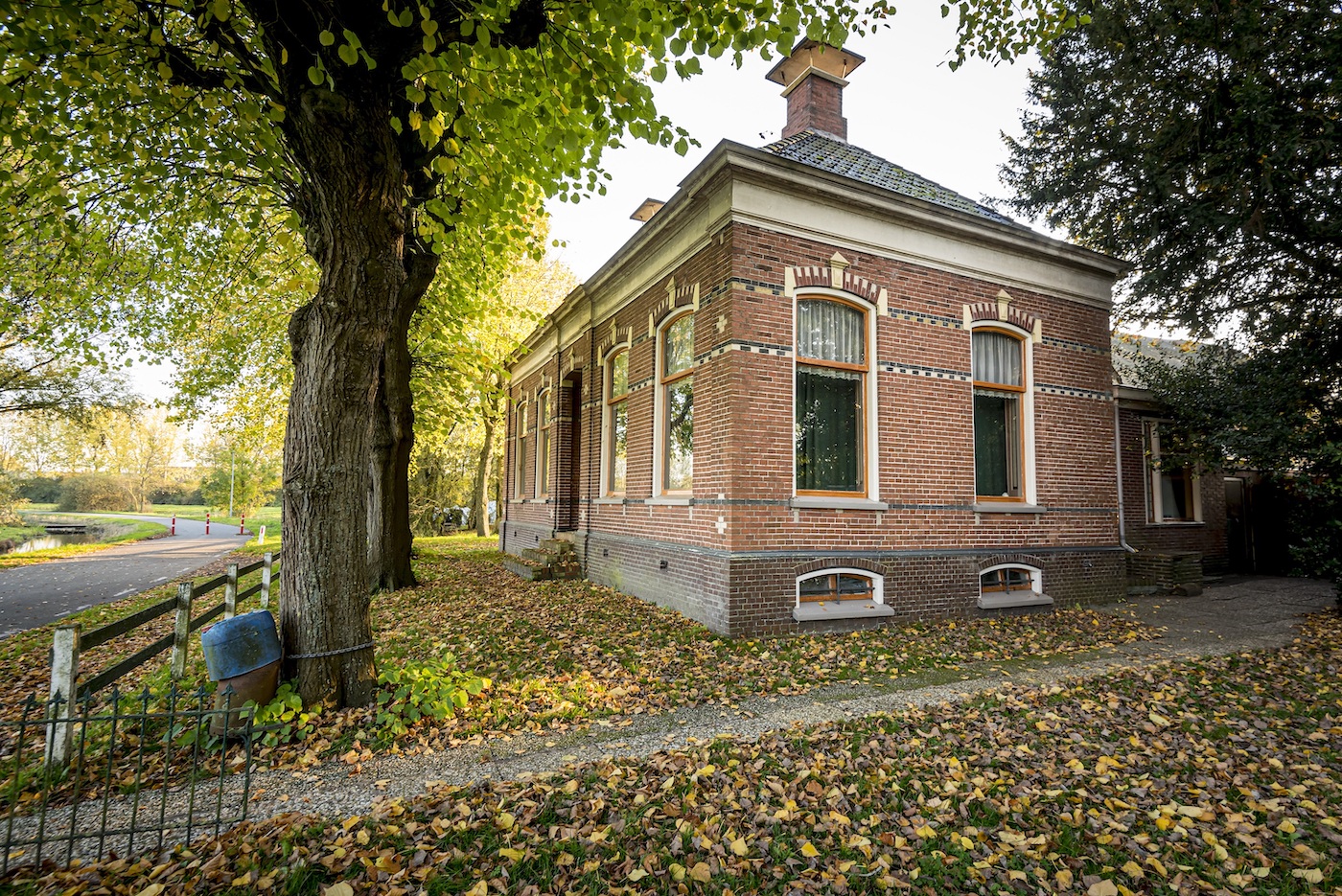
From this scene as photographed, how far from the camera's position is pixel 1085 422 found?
9.95 m

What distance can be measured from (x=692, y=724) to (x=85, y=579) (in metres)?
15.4

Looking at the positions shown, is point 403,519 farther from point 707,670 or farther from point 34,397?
point 34,397

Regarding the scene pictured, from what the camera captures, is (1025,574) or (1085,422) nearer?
(1025,574)

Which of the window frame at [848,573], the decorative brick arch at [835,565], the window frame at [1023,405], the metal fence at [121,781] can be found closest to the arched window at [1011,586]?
the window frame at [1023,405]

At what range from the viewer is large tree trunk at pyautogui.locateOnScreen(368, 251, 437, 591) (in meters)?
9.49

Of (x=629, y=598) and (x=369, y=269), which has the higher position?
(x=369, y=269)

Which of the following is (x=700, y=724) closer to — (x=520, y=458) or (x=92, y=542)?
(x=520, y=458)

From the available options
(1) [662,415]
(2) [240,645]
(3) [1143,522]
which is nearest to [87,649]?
(2) [240,645]

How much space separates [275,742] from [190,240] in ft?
26.0

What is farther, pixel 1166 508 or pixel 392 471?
pixel 1166 508

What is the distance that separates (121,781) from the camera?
3.75 m

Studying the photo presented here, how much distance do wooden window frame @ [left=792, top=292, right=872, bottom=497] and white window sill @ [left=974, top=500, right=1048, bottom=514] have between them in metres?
2.00

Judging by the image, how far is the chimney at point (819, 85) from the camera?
11.1m

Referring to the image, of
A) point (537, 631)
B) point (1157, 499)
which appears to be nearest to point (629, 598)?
point (537, 631)
